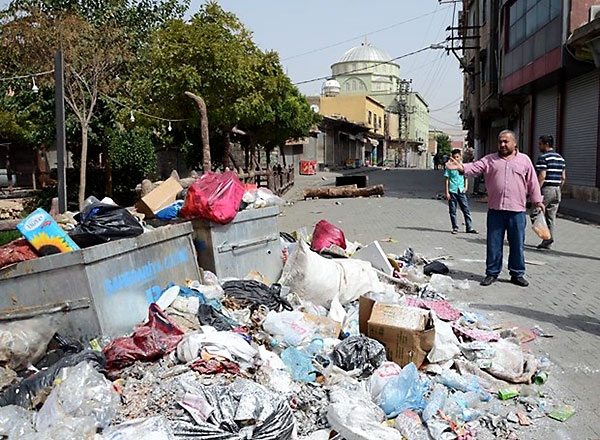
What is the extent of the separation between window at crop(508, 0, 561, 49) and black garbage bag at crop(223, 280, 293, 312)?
44.6 feet

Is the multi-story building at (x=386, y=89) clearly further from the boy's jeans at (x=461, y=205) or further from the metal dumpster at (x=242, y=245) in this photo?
the metal dumpster at (x=242, y=245)

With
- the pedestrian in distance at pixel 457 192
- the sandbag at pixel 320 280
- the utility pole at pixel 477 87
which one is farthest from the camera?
the utility pole at pixel 477 87

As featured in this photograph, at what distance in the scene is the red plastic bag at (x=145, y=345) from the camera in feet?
12.0

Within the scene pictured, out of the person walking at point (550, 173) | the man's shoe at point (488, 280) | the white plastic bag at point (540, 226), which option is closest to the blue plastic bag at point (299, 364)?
the man's shoe at point (488, 280)

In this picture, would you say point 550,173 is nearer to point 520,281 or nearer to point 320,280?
point 520,281

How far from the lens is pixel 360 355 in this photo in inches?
153

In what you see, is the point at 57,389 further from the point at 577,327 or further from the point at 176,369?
the point at 577,327

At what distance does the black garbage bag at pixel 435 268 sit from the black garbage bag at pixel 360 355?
10.0ft

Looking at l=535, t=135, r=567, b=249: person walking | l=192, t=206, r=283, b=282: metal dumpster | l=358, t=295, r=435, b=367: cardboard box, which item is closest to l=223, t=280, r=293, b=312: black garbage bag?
l=192, t=206, r=283, b=282: metal dumpster

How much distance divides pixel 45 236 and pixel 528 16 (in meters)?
17.6

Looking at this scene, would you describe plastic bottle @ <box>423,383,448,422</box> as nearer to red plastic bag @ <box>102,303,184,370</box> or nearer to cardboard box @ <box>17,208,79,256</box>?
red plastic bag @ <box>102,303,184,370</box>

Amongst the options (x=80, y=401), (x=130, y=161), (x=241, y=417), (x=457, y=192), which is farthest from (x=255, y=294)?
(x=130, y=161)

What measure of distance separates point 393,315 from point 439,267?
2.95 metres

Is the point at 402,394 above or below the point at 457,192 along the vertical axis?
below
